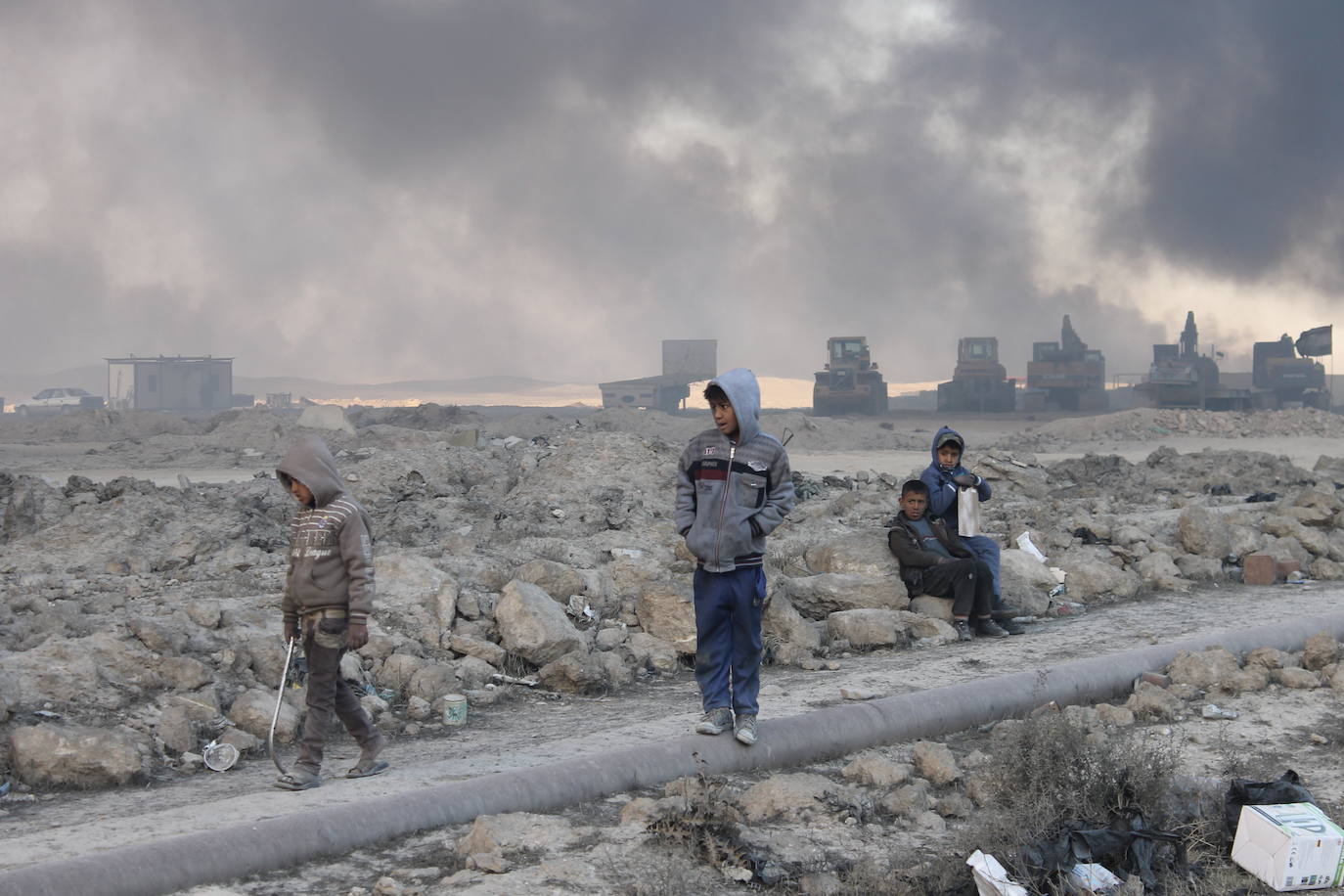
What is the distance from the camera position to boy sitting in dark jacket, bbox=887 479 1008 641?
8.78 m

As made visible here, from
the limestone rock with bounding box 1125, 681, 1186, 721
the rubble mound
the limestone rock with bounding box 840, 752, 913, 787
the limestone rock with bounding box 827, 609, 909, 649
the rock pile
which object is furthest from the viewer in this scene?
the rubble mound

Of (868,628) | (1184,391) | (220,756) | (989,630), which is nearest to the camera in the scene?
(220,756)

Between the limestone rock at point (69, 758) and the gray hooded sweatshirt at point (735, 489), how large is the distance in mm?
2844

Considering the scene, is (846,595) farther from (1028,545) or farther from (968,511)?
(1028,545)

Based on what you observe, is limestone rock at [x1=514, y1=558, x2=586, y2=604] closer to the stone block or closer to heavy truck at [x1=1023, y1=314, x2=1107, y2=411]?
the stone block

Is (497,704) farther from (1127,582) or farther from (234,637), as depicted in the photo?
(1127,582)

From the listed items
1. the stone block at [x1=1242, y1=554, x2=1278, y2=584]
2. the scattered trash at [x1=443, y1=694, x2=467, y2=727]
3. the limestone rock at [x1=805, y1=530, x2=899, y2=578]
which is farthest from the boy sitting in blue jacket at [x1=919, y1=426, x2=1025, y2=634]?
the scattered trash at [x1=443, y1=694, x2=467, y2=727]

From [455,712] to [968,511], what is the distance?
430 centimetres

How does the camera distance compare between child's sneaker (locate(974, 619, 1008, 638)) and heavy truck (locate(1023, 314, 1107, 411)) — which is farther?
heavy truck (locate(1023, 314, 1107, 411))

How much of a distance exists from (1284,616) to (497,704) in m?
6.22

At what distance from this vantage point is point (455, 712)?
659 cm

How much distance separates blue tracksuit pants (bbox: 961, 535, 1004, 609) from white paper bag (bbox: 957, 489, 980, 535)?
3.2 inches

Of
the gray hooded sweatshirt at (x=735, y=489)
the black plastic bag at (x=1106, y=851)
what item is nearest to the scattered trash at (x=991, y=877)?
the black plastic bag at (x=1106, y=851)

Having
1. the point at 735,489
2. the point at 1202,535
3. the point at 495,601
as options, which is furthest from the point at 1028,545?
the point at 735,489
